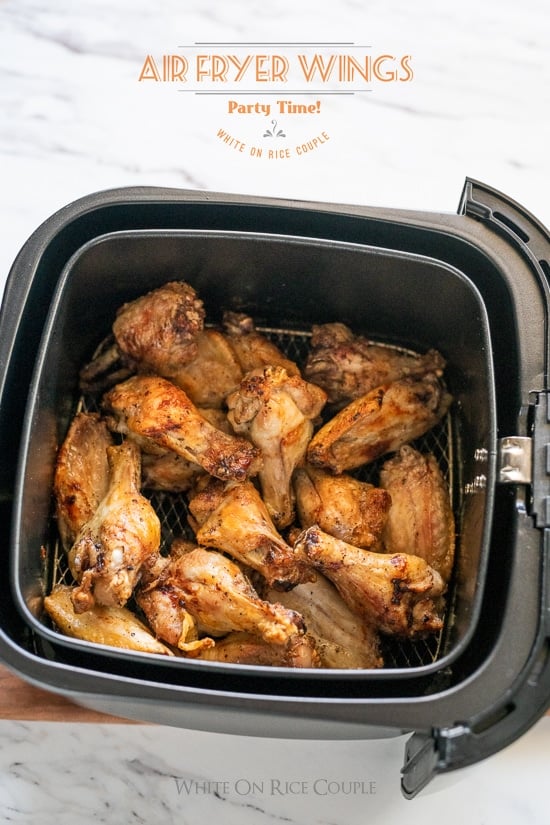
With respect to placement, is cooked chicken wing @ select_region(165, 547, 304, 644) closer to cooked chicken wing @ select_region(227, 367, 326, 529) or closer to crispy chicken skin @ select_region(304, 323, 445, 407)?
cooked chicken wing @ select_region(227, 367, 326, 529)

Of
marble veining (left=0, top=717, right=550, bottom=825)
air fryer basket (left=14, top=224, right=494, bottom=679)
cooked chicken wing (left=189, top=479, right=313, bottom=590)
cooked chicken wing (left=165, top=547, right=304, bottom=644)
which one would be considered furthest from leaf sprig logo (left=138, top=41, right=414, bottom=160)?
marble veining (left=0, top=717, right=550, bottom=825)

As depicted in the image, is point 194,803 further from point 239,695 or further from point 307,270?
point 307,270

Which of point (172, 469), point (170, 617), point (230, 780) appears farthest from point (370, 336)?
point (230, 780)

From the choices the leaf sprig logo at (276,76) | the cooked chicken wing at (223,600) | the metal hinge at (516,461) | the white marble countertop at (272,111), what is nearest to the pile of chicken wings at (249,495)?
the cooked chicken wing at (223,600)

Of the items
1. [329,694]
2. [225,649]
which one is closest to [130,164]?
[225,649]

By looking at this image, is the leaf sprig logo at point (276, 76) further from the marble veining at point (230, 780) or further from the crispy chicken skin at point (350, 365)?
the marble veining at point (230, 780)

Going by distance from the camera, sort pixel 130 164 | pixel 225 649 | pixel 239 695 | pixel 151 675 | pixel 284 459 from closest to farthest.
→ pixel 239 695, pixel 151 675, pixel 225 649, pixel 284 459, pixel 130 164

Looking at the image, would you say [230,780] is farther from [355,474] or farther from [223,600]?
[355,474]
